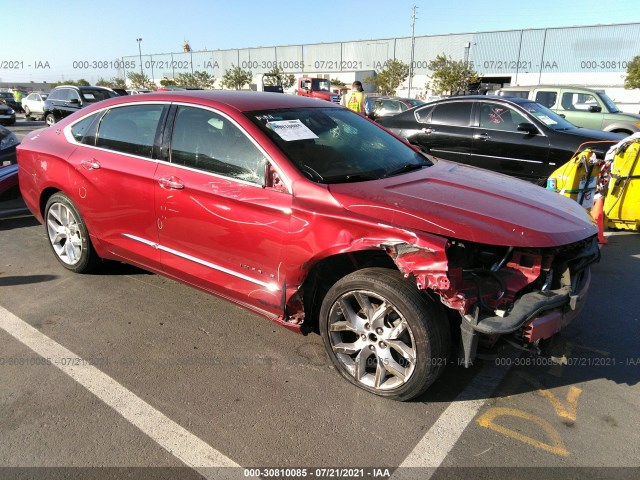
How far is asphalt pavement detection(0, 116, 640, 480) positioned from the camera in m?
2.25

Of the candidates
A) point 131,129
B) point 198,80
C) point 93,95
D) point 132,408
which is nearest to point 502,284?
point 132,408

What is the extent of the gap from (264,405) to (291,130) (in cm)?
177

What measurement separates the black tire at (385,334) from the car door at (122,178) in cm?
159

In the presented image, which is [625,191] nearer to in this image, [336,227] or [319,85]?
[336,227]

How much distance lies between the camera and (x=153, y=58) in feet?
280

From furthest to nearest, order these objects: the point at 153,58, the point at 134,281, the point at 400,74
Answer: the point at 153,58
the point at 400,74
the point at 134,281

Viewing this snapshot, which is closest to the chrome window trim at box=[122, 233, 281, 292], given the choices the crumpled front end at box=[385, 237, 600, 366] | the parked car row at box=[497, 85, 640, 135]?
the crumpled front end at box=[385, 237, 600, 366]

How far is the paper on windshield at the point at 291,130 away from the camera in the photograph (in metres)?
3.11

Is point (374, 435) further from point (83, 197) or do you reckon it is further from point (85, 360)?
point (83, 197)

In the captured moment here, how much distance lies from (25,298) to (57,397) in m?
1.63

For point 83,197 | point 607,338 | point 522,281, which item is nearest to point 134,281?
point 83,197

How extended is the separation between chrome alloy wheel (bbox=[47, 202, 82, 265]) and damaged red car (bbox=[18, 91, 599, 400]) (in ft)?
1.12

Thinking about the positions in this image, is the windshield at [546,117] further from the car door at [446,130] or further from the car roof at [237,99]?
the car roof at [237,99]

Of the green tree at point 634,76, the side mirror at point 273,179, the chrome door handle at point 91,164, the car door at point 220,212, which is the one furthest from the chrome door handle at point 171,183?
the green tree at point 634,76
